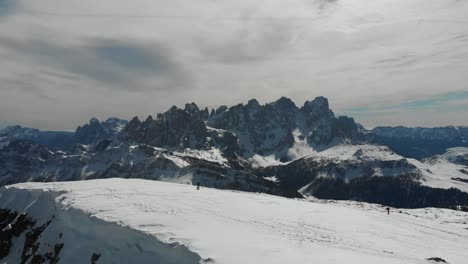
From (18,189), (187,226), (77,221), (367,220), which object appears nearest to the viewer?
(187,226)

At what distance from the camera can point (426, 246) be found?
39688mm

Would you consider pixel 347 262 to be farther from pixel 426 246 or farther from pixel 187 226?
pixel 426 246

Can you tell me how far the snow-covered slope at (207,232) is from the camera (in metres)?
27.8

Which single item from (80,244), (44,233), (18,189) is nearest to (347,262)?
(80,244)

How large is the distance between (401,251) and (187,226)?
58.5 feet

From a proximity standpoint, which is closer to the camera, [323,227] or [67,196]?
[323,227]

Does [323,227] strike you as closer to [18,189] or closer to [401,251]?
[401,251]

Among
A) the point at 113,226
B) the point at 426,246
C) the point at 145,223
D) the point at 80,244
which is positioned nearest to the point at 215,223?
the point at 145,223

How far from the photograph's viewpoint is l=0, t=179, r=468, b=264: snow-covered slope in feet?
91.4

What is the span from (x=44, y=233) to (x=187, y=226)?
1587cm

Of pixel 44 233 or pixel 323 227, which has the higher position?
pixel 323 227

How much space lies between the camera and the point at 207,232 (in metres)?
31.6

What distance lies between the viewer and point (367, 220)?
5112 centimetres

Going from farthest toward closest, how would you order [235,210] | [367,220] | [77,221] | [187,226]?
[367,220]
[235,210]
[77,221]
[187,226]
